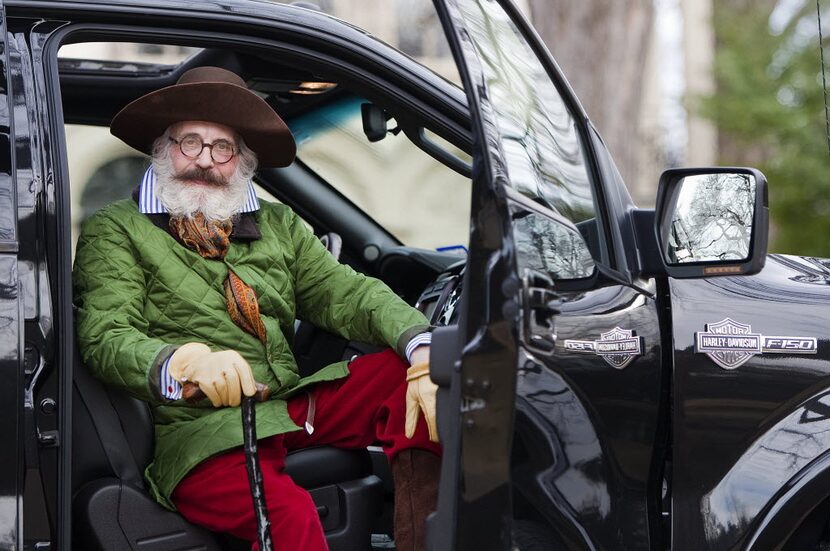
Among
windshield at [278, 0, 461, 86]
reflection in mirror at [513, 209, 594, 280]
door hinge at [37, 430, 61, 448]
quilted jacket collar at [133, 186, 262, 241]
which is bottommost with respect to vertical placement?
door hinge at [37, 430, 61, 448]

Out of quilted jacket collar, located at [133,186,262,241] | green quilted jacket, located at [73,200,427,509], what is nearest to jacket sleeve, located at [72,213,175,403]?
green quilted jacket, located at [73,200,427,509]

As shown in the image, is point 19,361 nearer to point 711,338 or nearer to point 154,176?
point 154,176

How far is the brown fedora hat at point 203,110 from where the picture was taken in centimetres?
291

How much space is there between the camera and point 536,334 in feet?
6.51

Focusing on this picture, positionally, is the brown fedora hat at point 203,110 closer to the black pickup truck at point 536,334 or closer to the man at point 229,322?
the man at point 229,322

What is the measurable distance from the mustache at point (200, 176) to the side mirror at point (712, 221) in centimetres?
118

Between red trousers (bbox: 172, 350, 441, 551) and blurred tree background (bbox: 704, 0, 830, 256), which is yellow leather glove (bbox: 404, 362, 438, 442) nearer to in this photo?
red trousers (bbox: 172, 350, 441, 551)

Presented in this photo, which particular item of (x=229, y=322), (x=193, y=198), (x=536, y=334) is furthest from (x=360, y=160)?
(x=536, y=334)

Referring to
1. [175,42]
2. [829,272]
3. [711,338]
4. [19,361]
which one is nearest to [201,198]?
[175,42]

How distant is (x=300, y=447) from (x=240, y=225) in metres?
0.58

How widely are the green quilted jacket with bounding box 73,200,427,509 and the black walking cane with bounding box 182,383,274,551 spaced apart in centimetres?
11

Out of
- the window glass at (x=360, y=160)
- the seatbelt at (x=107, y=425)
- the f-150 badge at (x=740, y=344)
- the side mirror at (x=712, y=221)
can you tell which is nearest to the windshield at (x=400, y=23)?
the window glass at (x=360, y=160)

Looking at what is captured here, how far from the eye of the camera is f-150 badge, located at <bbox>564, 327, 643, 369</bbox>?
2227 millimetres

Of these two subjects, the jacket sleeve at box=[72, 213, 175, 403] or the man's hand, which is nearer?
the man's hand
